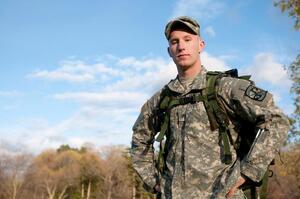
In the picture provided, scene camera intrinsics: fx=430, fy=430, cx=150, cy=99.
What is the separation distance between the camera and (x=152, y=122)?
4398 millimetres

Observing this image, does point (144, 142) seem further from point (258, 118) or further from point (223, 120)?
point (258, 118)

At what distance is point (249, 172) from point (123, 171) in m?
77.9

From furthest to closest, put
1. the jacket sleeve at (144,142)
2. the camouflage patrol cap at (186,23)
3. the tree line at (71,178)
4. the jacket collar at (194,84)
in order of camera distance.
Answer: the tree line at (71,178)
the jacket sleeve at (144,142)
the camouflage patrol cap at (186,23)
the jacket collar at (194,84)

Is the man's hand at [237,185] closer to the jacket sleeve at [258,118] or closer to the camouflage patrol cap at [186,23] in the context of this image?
the jacket sleeve at [258,118]

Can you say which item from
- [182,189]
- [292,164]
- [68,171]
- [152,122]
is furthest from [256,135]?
[68,171]

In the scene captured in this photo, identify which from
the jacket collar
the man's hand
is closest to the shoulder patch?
the jacket collar

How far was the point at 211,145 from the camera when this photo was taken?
12.0 ft

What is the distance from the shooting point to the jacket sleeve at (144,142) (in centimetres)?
434

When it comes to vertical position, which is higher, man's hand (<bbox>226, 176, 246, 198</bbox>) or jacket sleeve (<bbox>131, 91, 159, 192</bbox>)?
jacket sleeve (<bbox>131, 91, 159, 192</bbox>)

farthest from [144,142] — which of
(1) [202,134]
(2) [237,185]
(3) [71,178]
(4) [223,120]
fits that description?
(3) [71,178]

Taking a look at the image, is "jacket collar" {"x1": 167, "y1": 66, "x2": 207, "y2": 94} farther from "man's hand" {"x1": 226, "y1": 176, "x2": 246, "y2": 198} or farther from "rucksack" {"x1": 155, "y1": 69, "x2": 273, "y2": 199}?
"man's hand" {"x1": 226, "y1": 176, "x2": 246, "y2": 198}

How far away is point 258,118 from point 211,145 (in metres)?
0.46

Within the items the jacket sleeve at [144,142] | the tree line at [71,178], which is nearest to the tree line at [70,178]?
the tree line at [71,178]

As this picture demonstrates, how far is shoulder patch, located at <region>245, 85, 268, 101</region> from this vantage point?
3521mm
